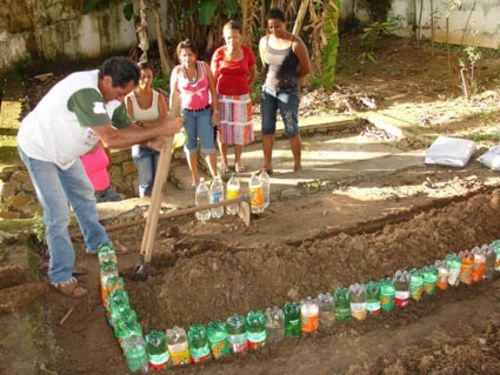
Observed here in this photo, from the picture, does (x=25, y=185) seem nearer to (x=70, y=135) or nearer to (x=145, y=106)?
(x=145, y=106)

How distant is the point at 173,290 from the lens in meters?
4.32

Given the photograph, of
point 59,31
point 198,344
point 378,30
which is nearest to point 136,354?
point 198,344

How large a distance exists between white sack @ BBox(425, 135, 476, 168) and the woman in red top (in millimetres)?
2114

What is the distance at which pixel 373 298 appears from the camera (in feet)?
13.6

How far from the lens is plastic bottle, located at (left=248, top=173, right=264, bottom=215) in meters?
5.60

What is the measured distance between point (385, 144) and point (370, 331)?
3923 mm

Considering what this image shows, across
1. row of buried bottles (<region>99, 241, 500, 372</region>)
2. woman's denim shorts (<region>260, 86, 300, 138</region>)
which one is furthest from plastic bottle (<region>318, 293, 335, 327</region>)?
woman's denim shorts (<region>260, 86, 300, 138</region>)

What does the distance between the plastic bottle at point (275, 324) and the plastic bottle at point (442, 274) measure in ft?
4.23

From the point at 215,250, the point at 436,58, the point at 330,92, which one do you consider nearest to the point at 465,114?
the point at 330,92

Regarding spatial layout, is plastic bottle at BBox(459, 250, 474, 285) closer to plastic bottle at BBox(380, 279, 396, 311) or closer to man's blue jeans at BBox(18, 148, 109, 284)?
plastic bottle at BBox(380, 279, 396, 311)

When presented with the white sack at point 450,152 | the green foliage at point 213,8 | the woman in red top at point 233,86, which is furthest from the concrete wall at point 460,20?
the woman in red top at point 233,86

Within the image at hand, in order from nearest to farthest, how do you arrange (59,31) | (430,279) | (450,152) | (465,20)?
(430,279)
(450,152)
(59,31)
(465,20)

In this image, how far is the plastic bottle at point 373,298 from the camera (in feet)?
13.6

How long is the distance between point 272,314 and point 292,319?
0.14 m
